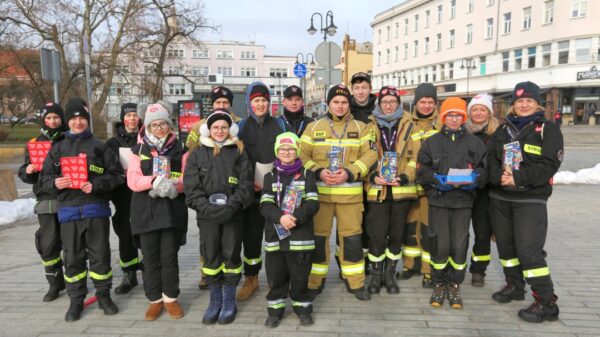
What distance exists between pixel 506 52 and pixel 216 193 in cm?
4236

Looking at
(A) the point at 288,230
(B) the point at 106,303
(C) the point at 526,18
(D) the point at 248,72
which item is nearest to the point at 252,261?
(A) the point at 288,230

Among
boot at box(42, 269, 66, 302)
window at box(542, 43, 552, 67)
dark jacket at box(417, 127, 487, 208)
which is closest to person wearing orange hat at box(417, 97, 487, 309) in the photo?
dark jacket at box(417, 127, 487, 208)

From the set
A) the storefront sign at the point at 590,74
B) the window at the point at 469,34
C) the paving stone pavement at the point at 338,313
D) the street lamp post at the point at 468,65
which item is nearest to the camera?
the paving stone pavement at the point at 338,313

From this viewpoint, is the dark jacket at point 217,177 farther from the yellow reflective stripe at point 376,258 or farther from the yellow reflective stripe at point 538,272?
the yellow reflective stripe at point 538,272

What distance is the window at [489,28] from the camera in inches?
1594

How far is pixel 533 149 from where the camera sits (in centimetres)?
374

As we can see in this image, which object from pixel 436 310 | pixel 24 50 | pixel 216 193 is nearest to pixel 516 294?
pixel 436 310

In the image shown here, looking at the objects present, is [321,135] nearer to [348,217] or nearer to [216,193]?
[348,217]

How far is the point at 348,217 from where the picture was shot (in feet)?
13.8

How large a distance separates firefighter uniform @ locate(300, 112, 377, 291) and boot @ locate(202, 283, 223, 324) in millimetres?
924

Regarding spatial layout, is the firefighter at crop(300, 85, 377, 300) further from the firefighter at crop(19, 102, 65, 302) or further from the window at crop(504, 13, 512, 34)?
the window at crop(504, 13, 512, 34)

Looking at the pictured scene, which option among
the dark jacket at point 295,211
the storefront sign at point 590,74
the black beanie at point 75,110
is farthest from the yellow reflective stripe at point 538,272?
the storefront sign at point 590,74

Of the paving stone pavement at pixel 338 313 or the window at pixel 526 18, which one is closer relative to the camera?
the paving stone pavement at pixel 338 313

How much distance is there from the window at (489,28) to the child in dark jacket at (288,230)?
43325mm
